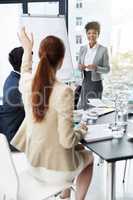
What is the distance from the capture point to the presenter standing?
3.83m

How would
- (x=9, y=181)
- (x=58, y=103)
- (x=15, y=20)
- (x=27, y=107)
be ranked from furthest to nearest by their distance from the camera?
(x=15, y=20)
(x=27, y=107)
(x=58, y=103)
(x=9, y=181)

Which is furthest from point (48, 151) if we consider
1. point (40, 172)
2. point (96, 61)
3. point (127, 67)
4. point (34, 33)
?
point (127, 67)

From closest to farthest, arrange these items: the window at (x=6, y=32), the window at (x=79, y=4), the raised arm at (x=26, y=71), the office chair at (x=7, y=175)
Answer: the office chair at (x=7, y=175), the raised arm at (x=26, y=71), the window at (x=79, y=4), the window at (x=6, y=32)

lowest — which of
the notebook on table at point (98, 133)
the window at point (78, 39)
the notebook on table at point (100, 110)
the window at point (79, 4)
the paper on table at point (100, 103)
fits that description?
the notebook on table at point (98, 133)

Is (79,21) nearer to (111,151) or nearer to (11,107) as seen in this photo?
(11,107)

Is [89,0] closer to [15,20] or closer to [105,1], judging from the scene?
[105,1]

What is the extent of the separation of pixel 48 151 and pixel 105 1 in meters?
3.62

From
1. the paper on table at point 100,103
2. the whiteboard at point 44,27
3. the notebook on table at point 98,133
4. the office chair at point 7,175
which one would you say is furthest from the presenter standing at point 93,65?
the office chair at point 7,175

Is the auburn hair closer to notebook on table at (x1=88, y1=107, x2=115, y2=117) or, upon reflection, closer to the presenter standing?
notebook on table at (x1=88, y1=107, x2=115, y2=117)

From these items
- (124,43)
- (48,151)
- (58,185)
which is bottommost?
(58,185)

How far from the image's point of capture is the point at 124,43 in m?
5.07

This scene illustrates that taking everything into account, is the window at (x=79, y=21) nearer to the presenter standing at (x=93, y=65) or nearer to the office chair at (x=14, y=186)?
the presenter standing at (x=93, y=65)

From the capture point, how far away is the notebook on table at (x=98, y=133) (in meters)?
2.11

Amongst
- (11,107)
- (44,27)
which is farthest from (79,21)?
(11,107)
